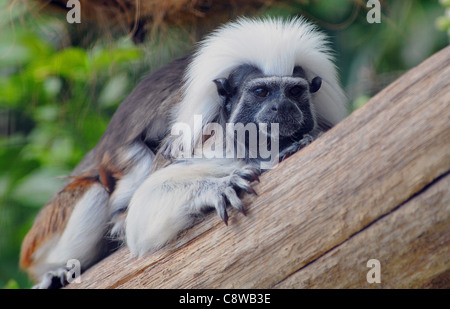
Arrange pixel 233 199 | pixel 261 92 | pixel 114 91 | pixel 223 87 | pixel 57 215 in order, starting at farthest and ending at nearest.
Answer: pixel 114 91 < pixel 57 215 < pixel 223 87 < pixel 261 92 < pixel 233 199

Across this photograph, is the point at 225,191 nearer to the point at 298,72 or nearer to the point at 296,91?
the point at 296,91

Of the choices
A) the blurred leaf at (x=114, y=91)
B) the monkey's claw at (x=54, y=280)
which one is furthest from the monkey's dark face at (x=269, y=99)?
the blurred leaf at (x=114, y=91)

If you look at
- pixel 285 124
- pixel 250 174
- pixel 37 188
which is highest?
pixel 37 188

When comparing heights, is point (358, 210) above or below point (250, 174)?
below

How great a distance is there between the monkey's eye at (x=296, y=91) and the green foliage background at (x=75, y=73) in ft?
3.82

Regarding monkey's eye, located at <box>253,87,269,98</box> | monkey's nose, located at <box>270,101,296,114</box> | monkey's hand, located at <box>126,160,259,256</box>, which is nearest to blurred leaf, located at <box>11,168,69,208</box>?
monkey's hand, located at <box>126,160,259,256</box>

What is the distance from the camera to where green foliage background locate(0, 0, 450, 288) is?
12.6 ft

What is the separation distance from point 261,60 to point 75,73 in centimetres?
204

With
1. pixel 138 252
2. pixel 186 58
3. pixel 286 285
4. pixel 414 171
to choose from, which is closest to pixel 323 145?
pixel 414 171

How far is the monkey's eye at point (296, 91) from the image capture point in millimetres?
2584

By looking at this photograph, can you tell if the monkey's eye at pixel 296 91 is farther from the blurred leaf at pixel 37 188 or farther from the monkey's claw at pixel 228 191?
the blurred leaf at pixel 37 188

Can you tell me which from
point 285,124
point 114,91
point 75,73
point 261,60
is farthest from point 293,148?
point 75,73

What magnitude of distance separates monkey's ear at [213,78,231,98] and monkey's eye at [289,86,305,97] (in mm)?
336

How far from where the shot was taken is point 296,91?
261 cm
